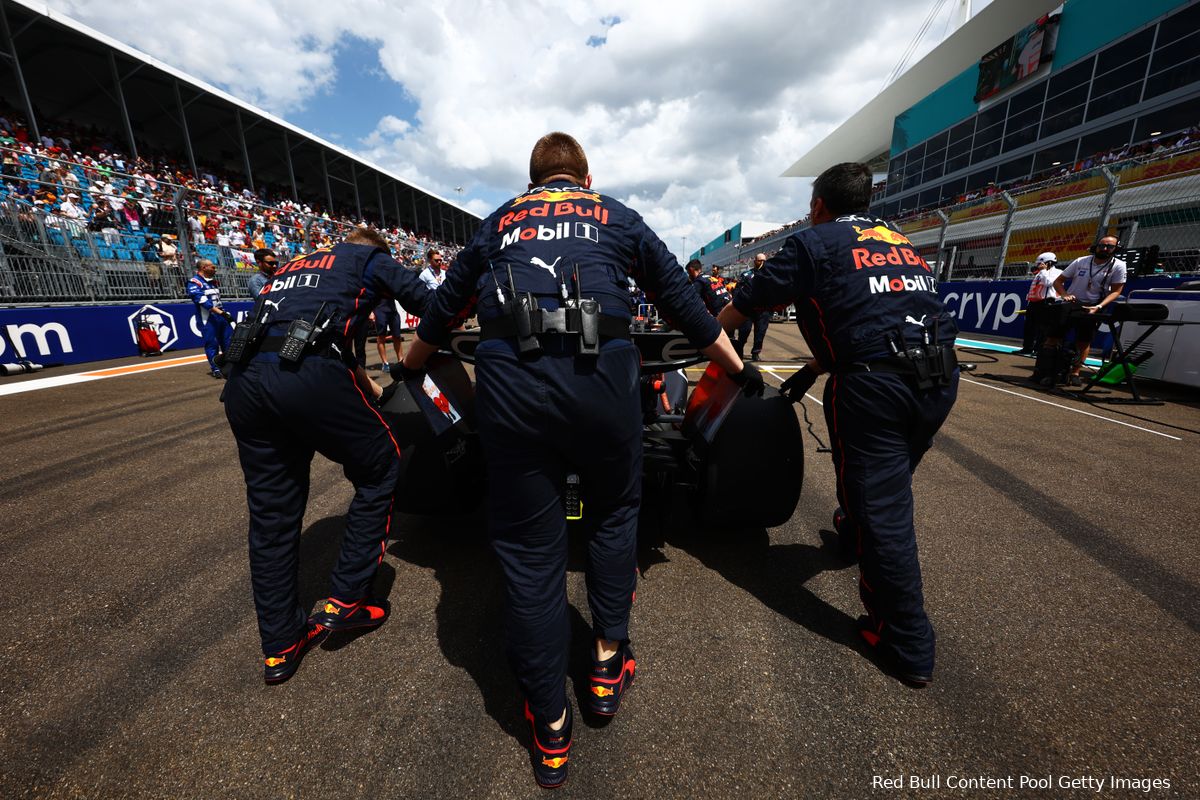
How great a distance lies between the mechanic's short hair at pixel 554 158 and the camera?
1.62 meters

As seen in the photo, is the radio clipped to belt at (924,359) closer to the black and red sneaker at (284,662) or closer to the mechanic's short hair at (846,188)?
the mechanic's short hair at (846,188)

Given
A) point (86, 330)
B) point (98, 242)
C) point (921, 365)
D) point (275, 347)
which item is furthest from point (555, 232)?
point (98, 242)

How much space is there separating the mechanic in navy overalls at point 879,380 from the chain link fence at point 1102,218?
6943 mm

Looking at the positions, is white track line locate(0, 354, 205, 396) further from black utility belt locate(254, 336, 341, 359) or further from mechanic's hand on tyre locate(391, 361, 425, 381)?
mechanic's hand on tyre locate(391, 361, 425, 381)

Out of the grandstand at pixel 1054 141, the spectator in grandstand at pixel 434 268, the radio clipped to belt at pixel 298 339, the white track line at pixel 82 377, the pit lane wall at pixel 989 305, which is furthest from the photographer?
the pit lane wall at pixel 989 305

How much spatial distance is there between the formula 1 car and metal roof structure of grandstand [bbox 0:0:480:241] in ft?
62.6

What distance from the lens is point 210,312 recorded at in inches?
254

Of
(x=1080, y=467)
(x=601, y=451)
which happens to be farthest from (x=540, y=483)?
(x=1080, y=467)

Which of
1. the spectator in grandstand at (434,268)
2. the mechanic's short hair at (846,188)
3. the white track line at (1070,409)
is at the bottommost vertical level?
the white track line at (1070,409)

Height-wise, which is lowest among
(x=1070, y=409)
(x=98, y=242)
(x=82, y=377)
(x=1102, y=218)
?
(x=1070, y=409)

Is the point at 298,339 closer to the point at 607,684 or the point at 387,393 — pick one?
the point at 387,393

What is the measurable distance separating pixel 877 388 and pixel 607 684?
1.35 m

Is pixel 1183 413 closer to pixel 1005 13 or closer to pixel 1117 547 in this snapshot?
pixel 1117 547

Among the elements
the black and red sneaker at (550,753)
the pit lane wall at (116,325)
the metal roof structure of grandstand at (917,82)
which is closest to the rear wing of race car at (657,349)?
the black and red sneaker at (550,753)
